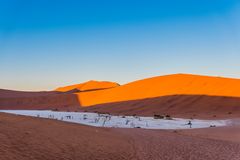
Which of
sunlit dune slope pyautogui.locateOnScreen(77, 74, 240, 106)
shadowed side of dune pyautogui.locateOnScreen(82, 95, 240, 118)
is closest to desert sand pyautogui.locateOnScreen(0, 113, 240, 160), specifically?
shadowed side of dune pyautogui.locateOnScreen(82, 95, 240, 118)

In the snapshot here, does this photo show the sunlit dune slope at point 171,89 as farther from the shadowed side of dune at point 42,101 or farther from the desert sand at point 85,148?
the desert sand at point 85,148

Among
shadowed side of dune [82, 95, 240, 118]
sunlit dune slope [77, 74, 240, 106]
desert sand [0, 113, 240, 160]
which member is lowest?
desert sand [0, 113, 240, 160]

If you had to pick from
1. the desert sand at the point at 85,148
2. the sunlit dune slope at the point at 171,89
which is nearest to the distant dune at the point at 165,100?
the sunlit dune slope at the point at 171,89

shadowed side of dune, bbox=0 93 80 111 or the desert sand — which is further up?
shadowed side of dune, bbox=0 93 80 111

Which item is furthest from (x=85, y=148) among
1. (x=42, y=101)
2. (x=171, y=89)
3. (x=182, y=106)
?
(x=42, y=101)

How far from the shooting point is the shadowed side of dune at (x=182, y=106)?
2717 cm

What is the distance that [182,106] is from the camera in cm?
2969

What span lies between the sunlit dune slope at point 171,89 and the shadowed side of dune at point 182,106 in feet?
8.64

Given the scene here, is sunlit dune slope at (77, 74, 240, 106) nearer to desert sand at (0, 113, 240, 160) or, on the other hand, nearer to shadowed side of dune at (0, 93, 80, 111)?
shadowed side of dune at (0, 93, 80, 111)

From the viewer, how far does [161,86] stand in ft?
144

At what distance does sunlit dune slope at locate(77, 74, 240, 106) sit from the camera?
121 feet

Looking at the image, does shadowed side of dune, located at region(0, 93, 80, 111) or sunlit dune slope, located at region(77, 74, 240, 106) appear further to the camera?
shadowed side of dune, located at region(0, 93, 80, 111)

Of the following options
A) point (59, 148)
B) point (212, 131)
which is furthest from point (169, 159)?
point (212, 131)

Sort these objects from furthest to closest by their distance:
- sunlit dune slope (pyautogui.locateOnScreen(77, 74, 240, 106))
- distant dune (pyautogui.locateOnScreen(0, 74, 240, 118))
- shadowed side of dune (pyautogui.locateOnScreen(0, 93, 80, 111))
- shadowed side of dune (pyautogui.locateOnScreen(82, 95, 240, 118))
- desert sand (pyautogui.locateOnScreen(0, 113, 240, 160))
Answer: shadowed side of dune (pyautogui.locateOnScreen(0, 93, 80, 111)), sunlit dune slope (pyautogui.locateOnScreen(77, 74, 240, 106)), distant dune (pyautogui.locateOnScreen(0, 74, 240, 118)), shadowed side of dune (pyautogui.locateOnScreen(82, 95, 240, 118)), desert sand (pyautogui.locateOnScreen(0, 113, 240, 160))
